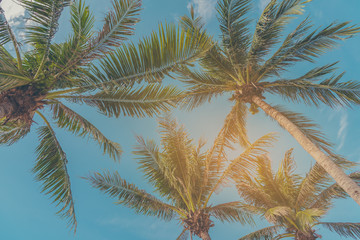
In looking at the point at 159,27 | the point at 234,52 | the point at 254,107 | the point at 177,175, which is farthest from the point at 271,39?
the point at 177,175

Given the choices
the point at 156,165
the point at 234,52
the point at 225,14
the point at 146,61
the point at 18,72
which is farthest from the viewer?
the point at 156,165

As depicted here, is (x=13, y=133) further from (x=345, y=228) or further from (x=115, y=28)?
(x=345, y=228)

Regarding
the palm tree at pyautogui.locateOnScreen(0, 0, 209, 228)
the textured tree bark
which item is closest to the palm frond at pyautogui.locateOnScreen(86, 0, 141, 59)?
the palm tree at pyautogui.locateOnScreen(0, 0, 209, 228)

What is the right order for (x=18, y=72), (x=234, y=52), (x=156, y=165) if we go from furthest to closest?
(x=156, y=165) < (x=234, y=52) < (x=18, y=72)

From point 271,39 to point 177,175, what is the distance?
19.1ft

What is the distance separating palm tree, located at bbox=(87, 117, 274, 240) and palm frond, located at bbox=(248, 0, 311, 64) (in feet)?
11.8

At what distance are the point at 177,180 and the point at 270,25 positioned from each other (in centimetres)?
613

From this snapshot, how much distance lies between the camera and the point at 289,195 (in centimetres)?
920

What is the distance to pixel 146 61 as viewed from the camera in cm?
541

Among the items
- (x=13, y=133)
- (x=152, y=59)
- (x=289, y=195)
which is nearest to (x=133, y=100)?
(x=152, y=59)

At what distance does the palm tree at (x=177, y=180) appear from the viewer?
8.16 meters

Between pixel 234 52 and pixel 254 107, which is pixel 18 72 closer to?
pixel 234 52

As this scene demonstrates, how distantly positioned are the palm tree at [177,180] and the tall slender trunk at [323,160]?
2209mm

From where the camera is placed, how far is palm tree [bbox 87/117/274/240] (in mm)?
8164
